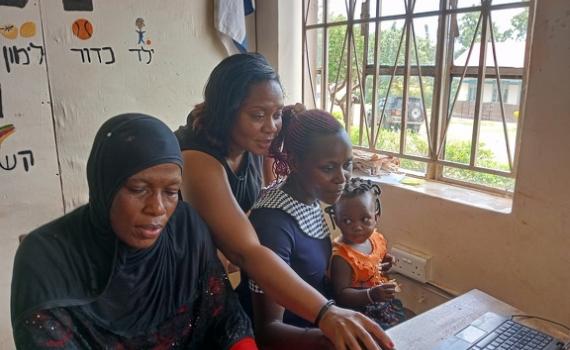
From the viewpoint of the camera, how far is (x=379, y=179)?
1.93 metres

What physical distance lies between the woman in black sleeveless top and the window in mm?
819

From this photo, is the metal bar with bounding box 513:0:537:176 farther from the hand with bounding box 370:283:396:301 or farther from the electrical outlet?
the hand with bounding box 370:283:396:301

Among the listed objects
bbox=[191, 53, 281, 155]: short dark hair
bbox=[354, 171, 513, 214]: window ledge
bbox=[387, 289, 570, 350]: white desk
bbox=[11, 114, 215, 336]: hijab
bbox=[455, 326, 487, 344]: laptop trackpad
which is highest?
bbox=[191, 53, 281, 155]: short dark hair

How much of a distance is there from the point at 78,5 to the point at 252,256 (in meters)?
1.47

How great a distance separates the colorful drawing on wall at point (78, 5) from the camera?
1.87 meters

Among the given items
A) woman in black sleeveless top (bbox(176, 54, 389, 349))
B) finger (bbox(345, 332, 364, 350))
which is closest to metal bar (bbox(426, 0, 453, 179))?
woman in black sleeveless top (bbox(176, 54, 389, 349))

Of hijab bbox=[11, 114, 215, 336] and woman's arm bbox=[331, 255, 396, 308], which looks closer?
hijab bbox=[11, 114, 215, 336]

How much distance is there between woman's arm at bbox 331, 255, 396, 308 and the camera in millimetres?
1170

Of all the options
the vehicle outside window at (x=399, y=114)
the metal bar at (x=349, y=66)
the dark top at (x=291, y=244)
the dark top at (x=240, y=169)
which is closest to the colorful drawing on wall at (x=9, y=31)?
the dark top at (x=240, y=169)

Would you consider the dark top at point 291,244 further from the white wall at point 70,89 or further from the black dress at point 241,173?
the white wall at point 70,89

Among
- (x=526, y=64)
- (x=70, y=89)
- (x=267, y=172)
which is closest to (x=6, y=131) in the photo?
(x=70, y=89)

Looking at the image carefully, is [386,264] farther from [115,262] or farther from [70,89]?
[70,89]

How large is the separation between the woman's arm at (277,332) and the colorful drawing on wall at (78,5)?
58.7 inches

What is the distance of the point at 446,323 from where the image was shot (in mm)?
1118
